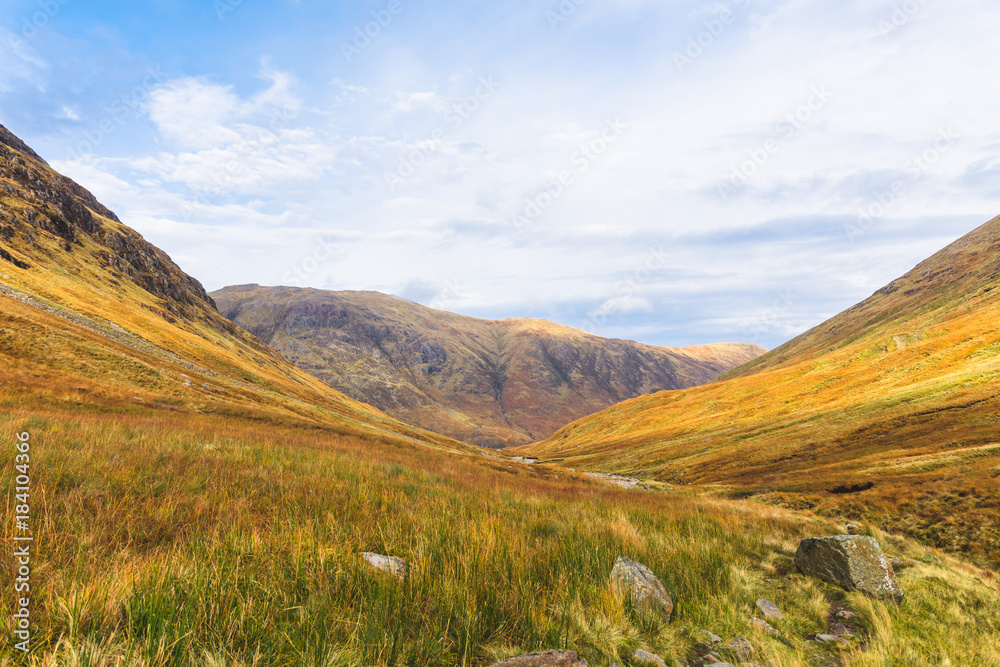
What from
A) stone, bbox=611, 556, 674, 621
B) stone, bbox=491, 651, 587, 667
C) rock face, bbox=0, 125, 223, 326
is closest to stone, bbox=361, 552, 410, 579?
stone, bbox=491, 651, 587, 667

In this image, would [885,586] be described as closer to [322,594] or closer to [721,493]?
[322,594]

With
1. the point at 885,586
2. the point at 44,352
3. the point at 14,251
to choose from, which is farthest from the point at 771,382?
the point at 14,251

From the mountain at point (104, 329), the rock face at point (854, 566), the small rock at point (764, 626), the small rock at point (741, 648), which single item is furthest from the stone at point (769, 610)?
the mountain at point (104, 329)

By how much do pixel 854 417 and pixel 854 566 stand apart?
49.8 metres

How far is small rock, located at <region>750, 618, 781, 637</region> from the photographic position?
17.7 feet

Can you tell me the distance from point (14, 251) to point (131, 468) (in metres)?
89.8

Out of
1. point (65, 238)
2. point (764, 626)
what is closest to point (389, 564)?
point (764, 626)

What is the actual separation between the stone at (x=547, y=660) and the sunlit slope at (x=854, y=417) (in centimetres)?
2552

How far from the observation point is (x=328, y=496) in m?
6.96

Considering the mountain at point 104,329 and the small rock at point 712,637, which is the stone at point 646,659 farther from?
the mountain at point 104,329

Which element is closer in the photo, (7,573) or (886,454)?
(7,573)

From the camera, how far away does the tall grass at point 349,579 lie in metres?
2.90

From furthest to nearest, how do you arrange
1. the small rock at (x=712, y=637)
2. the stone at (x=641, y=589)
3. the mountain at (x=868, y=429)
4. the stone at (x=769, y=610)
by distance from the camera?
the mountain at (x=868, y=429) < the stone at (x=769, y=610) < the stone at (x=641, y=589) < the small rock at (x=712, y=637)

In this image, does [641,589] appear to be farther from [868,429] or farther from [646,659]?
[868,429]
